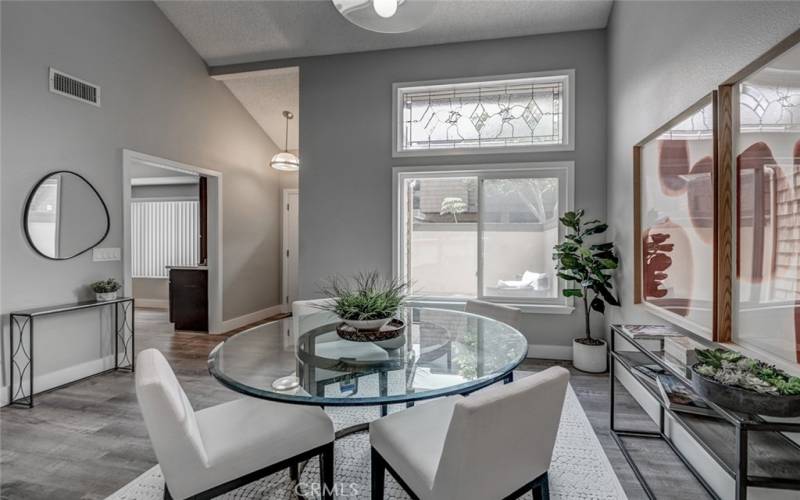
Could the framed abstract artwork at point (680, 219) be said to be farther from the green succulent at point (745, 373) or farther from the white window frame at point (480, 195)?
the white window frame at point (480, 195)

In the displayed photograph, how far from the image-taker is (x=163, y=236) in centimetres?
734

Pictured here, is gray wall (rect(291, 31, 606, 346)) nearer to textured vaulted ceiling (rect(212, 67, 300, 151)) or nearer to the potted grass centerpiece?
textured vaulted ceiling (rect(212, 67, 300, 151))

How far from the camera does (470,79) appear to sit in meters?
4.14

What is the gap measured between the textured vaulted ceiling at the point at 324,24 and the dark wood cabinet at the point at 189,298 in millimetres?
2813

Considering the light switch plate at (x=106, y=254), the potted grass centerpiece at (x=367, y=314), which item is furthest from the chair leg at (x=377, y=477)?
the light switch plate at (x=106, y=254)

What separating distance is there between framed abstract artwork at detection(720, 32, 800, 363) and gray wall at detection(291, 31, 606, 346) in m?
2.33

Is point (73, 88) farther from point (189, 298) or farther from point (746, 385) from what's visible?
point (746, 385)

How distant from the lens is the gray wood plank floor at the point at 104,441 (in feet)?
6.51

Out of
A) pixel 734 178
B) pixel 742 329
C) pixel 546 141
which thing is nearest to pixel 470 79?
pixel 546 141

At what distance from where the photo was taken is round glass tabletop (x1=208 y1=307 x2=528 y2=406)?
1.41 metres

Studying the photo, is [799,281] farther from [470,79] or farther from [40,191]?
[40,191]

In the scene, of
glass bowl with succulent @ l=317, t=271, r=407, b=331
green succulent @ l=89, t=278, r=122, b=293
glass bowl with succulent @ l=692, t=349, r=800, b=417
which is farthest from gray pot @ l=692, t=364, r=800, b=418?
green succulent @ l=89, t=278, r=122, b=293

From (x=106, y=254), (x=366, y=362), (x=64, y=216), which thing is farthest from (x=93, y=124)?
(x=366, y=362)

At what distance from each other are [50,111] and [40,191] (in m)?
0.68
